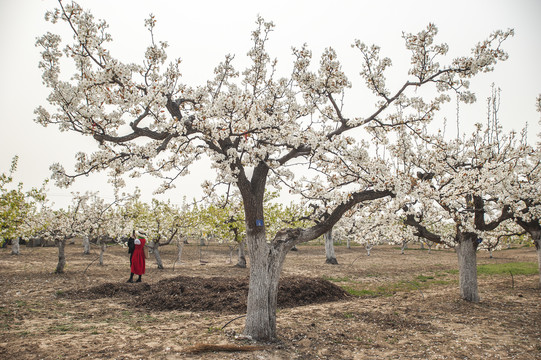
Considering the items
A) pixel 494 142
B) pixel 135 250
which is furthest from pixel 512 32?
pixel 135 250

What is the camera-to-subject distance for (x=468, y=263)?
39.8 ft

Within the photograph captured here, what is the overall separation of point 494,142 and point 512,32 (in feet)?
23.2

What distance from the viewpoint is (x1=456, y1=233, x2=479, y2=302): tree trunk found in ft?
39.6

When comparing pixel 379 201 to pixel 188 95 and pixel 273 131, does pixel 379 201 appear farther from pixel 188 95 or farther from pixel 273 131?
pixel 188 95

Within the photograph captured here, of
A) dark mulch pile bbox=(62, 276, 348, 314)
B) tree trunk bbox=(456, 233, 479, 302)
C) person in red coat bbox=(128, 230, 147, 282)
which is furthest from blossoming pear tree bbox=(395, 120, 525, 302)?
person in red coat bbox=(128, 230, 147, 282)

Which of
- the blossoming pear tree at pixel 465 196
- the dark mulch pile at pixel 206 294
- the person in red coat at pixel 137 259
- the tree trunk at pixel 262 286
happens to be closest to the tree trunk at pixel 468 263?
the blossoming pear tree at pixel 465 196

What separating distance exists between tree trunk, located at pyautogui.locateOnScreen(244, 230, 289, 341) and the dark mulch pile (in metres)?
3.45

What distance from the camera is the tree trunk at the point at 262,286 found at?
7445 mm

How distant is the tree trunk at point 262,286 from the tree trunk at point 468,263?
8.26m

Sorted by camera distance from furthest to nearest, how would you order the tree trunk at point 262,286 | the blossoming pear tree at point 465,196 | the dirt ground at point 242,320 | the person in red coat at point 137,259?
the person in red coat at point 137,259 → the blossoming pear tree at point 465,196 → the tree trunk at point 262,286 → the dirt ground at point 242,320

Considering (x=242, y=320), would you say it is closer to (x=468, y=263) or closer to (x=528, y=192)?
(x=468, y=263)

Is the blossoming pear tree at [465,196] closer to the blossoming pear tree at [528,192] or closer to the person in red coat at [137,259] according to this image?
the blossoming pear tree at [528,192]

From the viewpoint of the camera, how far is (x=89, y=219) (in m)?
20.1

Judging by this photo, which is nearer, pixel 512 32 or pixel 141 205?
pixel 512 32
